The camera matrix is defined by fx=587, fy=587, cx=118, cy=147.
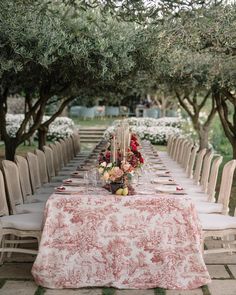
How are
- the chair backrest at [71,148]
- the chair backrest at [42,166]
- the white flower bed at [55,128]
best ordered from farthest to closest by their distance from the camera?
1. the white flower bed at [55,128]
2. the chair backrest at [71,148]
3. the chair backrest at [42,166]

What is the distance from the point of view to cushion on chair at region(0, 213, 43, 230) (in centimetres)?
549

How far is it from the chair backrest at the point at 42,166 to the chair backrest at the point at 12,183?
1.65 m

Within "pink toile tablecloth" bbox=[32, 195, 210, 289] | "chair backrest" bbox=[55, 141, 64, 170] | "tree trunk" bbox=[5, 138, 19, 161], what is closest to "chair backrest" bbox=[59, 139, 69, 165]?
"chair backrest" bbox=[55, 141, 64, 170]

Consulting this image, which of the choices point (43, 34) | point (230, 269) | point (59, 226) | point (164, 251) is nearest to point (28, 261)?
point (59, 226)

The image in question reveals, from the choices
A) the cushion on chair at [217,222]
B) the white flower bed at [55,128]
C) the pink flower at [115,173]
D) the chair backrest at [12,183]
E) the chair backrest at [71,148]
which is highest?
the pink flower at [115,173]

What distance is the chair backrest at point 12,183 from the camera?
6.31m

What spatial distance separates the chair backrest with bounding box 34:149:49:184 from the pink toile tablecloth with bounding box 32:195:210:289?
3269 mm

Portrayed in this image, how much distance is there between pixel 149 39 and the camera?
335 inches

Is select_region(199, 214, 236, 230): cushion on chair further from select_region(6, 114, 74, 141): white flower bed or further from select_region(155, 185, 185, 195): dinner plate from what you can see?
select_region(6, 114, 74, 141): white flower bed

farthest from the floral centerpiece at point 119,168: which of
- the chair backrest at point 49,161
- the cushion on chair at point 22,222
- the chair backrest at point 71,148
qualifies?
the chair backrest at point 71,148

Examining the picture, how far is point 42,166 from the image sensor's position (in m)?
8.55

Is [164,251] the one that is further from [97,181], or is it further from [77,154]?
[77,154]

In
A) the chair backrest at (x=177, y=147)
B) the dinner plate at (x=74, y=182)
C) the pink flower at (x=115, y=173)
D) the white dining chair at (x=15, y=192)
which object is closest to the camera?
the pink flower at (x=115, y=173)

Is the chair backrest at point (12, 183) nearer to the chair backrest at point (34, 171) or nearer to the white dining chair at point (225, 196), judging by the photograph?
the chair backrest at point (34, 171)
